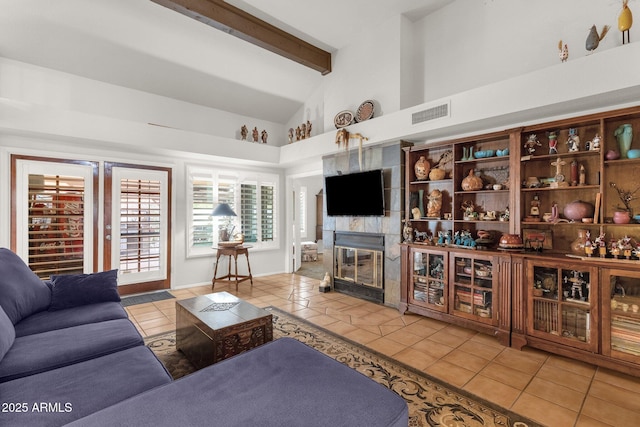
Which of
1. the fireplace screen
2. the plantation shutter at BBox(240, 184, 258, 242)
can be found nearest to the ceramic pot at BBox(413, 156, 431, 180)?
the fireplace screen

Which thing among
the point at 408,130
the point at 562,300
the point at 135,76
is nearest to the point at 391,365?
the point at 562,300

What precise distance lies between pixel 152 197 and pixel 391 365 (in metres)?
4.35

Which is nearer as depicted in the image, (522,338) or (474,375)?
(474,375)

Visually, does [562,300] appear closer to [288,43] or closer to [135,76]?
[288,43]

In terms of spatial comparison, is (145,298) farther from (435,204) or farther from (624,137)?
(624,137)

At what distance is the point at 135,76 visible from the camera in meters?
4.43

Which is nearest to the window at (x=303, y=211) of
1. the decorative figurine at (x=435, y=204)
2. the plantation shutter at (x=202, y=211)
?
the plantation shutter at (x=202, y=211)

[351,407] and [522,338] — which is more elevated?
[351,407]

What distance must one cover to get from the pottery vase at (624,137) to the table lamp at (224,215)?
16.0ft

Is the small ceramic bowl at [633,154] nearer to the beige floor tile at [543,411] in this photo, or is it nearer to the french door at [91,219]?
the beige floor tile at [543,411]

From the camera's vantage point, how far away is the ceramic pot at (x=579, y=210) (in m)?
2.83

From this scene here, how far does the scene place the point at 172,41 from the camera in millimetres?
4227

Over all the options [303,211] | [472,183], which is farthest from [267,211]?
[472,183]

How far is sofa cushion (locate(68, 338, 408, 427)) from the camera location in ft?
3.85
